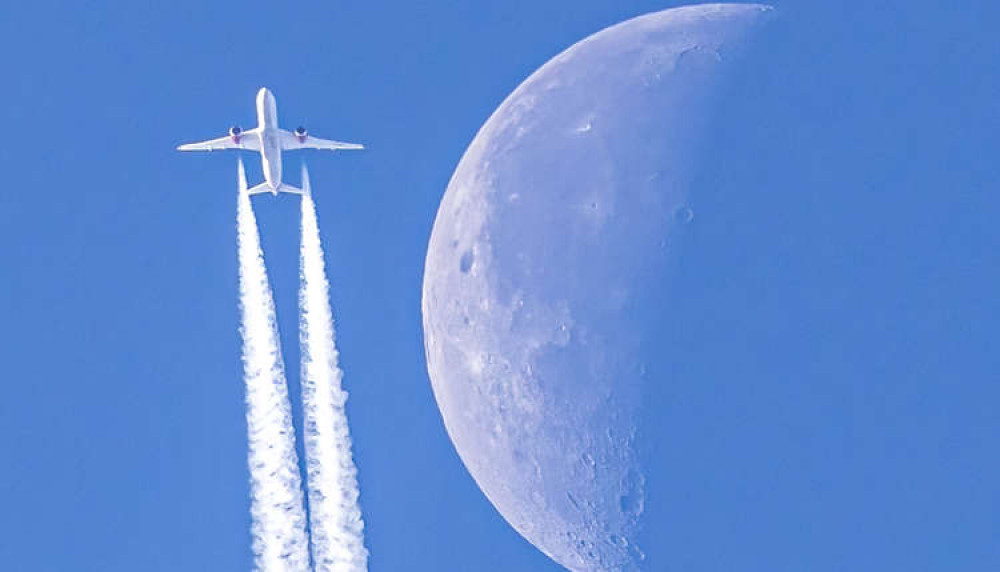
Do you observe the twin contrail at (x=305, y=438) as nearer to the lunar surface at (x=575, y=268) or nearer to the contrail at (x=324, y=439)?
the contrail at (x=324, y=439)

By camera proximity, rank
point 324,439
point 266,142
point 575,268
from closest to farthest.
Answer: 1. point 575,268
2. point 324,439
3. point 266,142

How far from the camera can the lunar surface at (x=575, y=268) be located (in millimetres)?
76938

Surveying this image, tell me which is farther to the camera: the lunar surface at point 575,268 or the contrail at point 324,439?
the contrail at point 324,439

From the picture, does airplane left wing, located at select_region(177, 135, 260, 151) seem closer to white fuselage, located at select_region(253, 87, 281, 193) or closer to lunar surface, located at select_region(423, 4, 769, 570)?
white fuselage, located at select_region(253, 87, 281, 193)

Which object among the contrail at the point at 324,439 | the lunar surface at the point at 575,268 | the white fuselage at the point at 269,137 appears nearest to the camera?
the lunar surface at the point at 575,268

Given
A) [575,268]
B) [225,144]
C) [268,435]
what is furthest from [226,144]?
[575,268]

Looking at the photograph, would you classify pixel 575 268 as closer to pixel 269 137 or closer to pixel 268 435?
pixel 268 435

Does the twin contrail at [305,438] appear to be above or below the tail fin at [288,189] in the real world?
below

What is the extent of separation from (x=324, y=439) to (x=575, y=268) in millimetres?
28474

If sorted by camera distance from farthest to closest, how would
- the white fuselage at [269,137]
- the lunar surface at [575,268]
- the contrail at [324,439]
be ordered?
the white fuselage at [269,137] < the contrail at [324,439] < the lunar surface at [575,268]

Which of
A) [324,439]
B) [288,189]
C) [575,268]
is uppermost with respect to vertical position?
[288,189]

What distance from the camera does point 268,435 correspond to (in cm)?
10206

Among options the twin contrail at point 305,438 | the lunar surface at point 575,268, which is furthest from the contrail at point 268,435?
the lunar surface at point 575,268

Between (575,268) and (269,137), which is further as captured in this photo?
(269,137)
